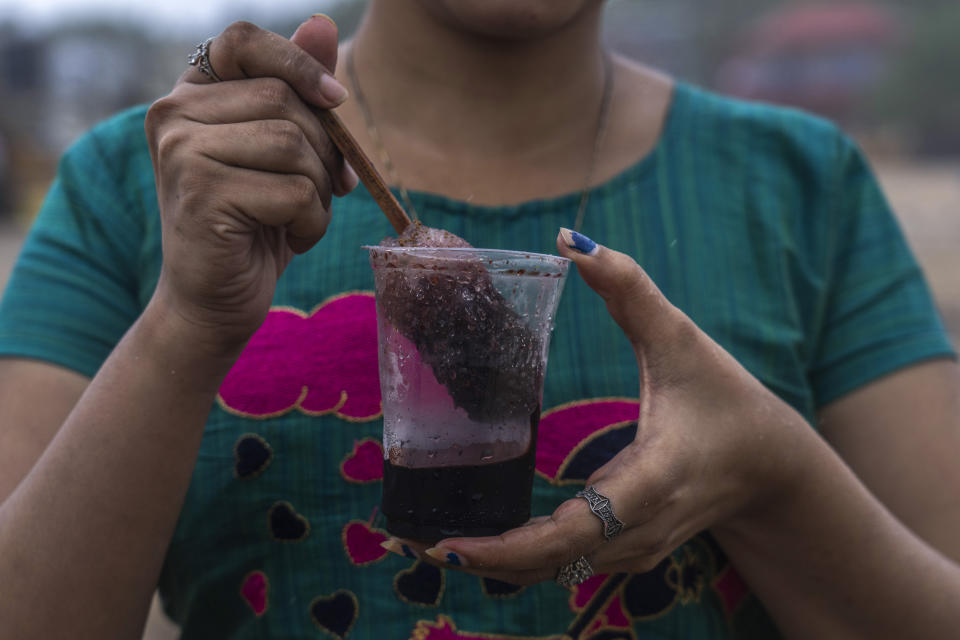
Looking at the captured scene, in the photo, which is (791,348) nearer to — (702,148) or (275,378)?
(702,148)

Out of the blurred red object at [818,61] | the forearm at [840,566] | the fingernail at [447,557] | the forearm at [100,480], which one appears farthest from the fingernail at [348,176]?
the blurred red object at [818,61]

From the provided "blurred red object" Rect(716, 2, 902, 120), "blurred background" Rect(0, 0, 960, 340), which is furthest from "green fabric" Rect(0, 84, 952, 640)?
"blurred red object" Rect(716, 2, 902, 120)

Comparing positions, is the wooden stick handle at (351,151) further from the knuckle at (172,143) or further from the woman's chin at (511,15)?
the woman's chin at (511,15)

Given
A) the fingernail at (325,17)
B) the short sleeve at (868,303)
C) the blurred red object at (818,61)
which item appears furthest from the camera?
the blurred red object at (818,61)

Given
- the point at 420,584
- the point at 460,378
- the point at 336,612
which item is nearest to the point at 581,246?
the point at 460,378

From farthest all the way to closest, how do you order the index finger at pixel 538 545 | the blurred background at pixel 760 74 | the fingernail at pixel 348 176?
the blurred background at pixel 760 74 < the fingernail at pixel 348 176 < the index finger at pixel 538 545

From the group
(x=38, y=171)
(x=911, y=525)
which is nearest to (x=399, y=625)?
(x=911, y=525)

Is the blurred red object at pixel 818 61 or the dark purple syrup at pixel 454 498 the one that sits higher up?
the dark purple syrup at pixel 454 498
